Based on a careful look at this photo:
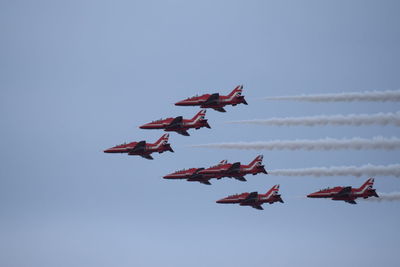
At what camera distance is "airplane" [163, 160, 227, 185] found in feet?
397

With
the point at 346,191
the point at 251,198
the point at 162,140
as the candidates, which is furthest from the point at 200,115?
the point at 346,191

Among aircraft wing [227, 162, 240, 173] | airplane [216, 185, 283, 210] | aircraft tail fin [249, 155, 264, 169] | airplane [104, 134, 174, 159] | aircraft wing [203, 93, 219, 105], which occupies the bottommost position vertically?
airplane [216, 185, 283, 210]

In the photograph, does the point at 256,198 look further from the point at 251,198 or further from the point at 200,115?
the point at 200,115

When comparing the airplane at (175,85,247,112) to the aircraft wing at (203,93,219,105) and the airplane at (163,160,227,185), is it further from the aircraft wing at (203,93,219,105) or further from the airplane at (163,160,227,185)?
the airplane at (163,160,227,185)

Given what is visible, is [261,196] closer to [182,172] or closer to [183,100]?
[182,172]

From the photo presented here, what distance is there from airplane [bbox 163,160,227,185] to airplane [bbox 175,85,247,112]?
36.9 ft

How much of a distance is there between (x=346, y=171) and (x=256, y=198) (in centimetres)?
2113

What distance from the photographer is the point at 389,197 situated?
4309 inches

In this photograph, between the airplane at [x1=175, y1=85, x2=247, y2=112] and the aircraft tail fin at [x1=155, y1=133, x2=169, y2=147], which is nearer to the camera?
the airplane at [x1=175, y1=85, x2=247, y2=112]

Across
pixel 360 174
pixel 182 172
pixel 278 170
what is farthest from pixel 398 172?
pixel 182 172

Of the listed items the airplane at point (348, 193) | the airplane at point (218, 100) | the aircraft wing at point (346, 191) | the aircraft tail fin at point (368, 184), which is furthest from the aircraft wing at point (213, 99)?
the aircraft tail fin at point (368, 184)

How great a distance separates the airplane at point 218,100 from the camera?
11119 centimetres

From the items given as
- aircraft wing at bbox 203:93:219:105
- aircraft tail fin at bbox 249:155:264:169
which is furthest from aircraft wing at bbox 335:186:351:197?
aircraft wing at bbox 203:93:219:105

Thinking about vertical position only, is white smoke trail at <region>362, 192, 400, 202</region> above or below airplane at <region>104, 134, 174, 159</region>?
below
